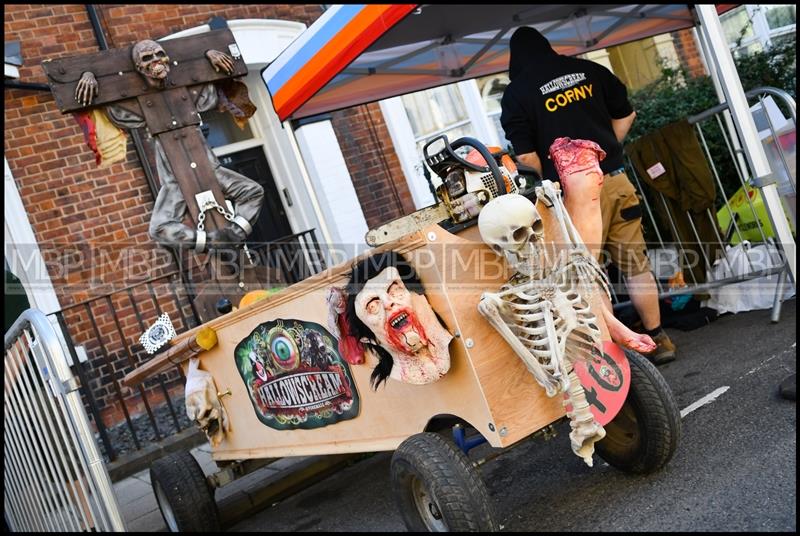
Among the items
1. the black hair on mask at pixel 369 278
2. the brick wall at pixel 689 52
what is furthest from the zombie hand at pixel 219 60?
the brick wall at pixel 689 52

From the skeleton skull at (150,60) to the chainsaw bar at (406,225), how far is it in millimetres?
2397

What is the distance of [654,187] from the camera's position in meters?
6.31

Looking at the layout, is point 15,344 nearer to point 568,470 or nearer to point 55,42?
point 568,470

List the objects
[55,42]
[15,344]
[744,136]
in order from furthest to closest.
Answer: [55,42]
[744,136]
[15,344]

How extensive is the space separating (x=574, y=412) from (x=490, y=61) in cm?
471

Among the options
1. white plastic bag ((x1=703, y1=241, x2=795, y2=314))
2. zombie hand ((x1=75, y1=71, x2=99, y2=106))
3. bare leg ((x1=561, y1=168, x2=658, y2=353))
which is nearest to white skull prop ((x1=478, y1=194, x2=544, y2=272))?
bare leg ((x1=561, y1=168, x2=658, y2=353))

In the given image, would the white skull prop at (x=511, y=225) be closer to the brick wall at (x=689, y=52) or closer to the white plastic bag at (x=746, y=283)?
the white plastic bag at (x=746, y=283)

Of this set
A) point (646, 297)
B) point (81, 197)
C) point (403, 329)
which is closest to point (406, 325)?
point (403, 329)

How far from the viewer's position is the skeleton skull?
489cm

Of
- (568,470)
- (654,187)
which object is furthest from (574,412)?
(654,187)

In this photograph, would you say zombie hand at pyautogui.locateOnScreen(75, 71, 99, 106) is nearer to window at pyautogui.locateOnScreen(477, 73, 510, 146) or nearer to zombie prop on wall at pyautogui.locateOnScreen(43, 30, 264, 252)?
zombie prop on wall at pyautogui.locateOnScreen(43, 30, 264, 252)

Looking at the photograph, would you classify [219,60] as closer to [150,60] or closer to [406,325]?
[150,60]

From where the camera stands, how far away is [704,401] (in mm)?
4242

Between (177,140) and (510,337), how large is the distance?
3042 millimetres
